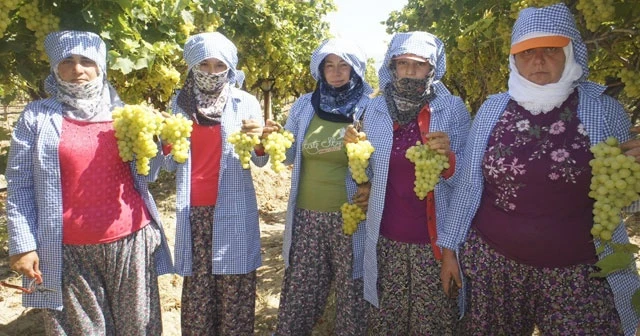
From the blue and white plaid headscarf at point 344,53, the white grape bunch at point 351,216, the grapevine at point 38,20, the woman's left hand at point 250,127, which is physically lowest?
the white grape bunch at point 351,216

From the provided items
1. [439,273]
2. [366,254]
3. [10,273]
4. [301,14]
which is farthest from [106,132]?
[301,14]

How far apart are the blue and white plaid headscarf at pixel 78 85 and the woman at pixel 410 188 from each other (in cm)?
147

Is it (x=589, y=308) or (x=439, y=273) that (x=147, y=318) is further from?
(x=589, y=308)

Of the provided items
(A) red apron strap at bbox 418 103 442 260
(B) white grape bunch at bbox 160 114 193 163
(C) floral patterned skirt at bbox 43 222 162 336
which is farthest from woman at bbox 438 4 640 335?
(C) floral patterned skirt at bbox 43 222 162 336

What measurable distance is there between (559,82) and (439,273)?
44.6 inches

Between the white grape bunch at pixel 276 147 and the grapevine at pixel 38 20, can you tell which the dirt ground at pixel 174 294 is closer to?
the white grape bunch at pixel 276 147

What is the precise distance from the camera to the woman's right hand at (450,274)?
88.6 inches

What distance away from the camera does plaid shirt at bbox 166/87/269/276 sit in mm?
2705

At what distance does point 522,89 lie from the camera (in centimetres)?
200

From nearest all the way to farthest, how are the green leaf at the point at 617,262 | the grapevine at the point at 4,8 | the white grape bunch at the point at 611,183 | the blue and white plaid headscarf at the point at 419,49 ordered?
the green leaf at the point at 617,262
the white grape bunch at the point at 611,183
the grapevine at the point at 4,8
the blue and white plaid headscarf at the point at 419,49

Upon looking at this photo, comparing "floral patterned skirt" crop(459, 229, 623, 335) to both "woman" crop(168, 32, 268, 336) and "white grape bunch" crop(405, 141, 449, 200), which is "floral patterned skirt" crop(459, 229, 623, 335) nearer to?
"white grape bunch" crop(405, 141, 449, 200)

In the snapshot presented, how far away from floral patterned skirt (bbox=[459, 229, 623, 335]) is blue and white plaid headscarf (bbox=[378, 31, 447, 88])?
0.94m

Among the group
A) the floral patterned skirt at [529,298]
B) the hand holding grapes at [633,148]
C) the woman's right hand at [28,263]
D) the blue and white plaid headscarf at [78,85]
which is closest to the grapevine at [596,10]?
the hand holding grapes at [633,148]

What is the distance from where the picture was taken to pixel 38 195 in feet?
7.30
